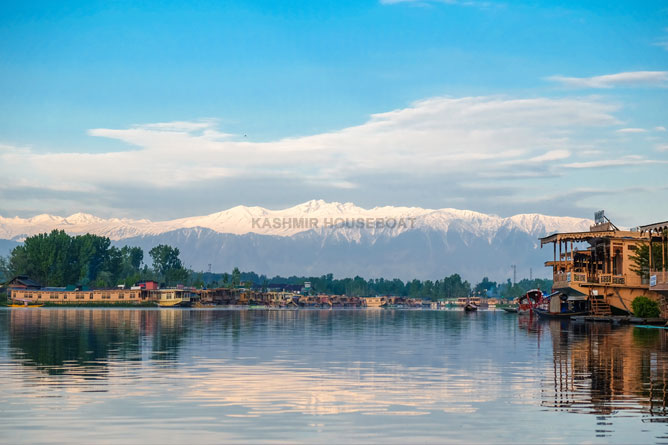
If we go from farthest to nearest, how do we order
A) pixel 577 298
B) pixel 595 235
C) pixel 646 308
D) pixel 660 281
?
pixel 595 235 < pixel 577 298 < pixel 646 308 < pixel 660 281

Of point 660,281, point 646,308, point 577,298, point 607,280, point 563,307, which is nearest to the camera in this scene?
point 660,281

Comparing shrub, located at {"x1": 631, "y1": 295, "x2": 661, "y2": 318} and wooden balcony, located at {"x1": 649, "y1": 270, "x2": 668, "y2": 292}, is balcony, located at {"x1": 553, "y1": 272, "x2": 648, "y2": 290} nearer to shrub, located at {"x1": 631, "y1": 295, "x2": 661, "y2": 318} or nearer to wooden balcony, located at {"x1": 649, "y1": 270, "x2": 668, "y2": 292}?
shrub, located at {"x1": 631, "y1": 295, "x2": 661, "y2": 318}

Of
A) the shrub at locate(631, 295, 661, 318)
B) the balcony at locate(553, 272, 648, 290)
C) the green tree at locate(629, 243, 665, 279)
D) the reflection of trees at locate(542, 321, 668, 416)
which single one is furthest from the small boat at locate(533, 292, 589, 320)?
the reflection of trees at locate(542, 321, 668, 416)

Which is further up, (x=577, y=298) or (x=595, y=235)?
(x=595, y=235)

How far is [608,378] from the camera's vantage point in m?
29.3

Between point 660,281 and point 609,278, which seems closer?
point 660,281

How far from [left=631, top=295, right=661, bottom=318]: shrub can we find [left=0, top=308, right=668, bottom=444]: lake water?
132 feet

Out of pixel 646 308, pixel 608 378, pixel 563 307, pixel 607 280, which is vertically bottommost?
pixel 563 307

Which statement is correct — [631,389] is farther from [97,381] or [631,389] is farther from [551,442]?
[97,381]

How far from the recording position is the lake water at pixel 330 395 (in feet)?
61.3

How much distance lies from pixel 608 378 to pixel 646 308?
56.7 metres

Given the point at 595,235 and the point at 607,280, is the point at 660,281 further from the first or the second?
the point at 595,235

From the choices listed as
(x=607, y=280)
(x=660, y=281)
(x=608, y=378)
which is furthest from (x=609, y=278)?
(x=608, y=378)

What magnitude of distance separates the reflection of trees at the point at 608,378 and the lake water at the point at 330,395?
0.06m
